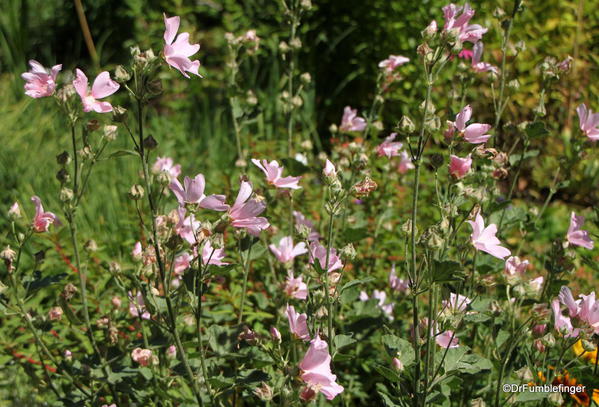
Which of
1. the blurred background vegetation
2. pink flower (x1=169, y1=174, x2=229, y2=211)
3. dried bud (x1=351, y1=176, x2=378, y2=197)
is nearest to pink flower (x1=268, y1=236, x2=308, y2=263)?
dried bud (x1=351, y1=176, x2=378, y2=197)

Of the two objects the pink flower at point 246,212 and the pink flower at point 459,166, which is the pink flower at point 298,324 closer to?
the pink flower at point 246,212

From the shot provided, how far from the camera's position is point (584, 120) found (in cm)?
157

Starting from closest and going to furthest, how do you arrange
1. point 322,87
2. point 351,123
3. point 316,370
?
1. point 316,370
2. point 351,123
3. point 322,87

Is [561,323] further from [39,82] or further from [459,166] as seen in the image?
[39,82]

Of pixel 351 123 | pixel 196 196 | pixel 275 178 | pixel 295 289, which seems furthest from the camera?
pixel 351 123

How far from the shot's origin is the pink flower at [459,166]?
119cm

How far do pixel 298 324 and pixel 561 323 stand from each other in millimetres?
561

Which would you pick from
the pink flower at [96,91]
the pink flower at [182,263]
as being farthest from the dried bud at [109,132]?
the pink flower at [182,263]

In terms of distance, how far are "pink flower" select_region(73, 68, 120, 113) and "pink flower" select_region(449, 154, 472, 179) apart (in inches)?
25.8

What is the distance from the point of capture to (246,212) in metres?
1.21

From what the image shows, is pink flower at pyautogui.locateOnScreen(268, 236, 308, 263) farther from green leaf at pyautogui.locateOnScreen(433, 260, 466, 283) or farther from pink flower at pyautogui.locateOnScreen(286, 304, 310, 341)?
green leaf at pyautogui.locateOnScreen(433, 260, 466, 283)

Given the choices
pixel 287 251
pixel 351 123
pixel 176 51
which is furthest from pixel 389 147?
pixel 176 51

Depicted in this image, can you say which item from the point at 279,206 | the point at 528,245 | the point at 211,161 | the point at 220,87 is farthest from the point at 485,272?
the point at 220,87

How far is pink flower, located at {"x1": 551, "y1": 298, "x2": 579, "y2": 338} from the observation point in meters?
1.28
